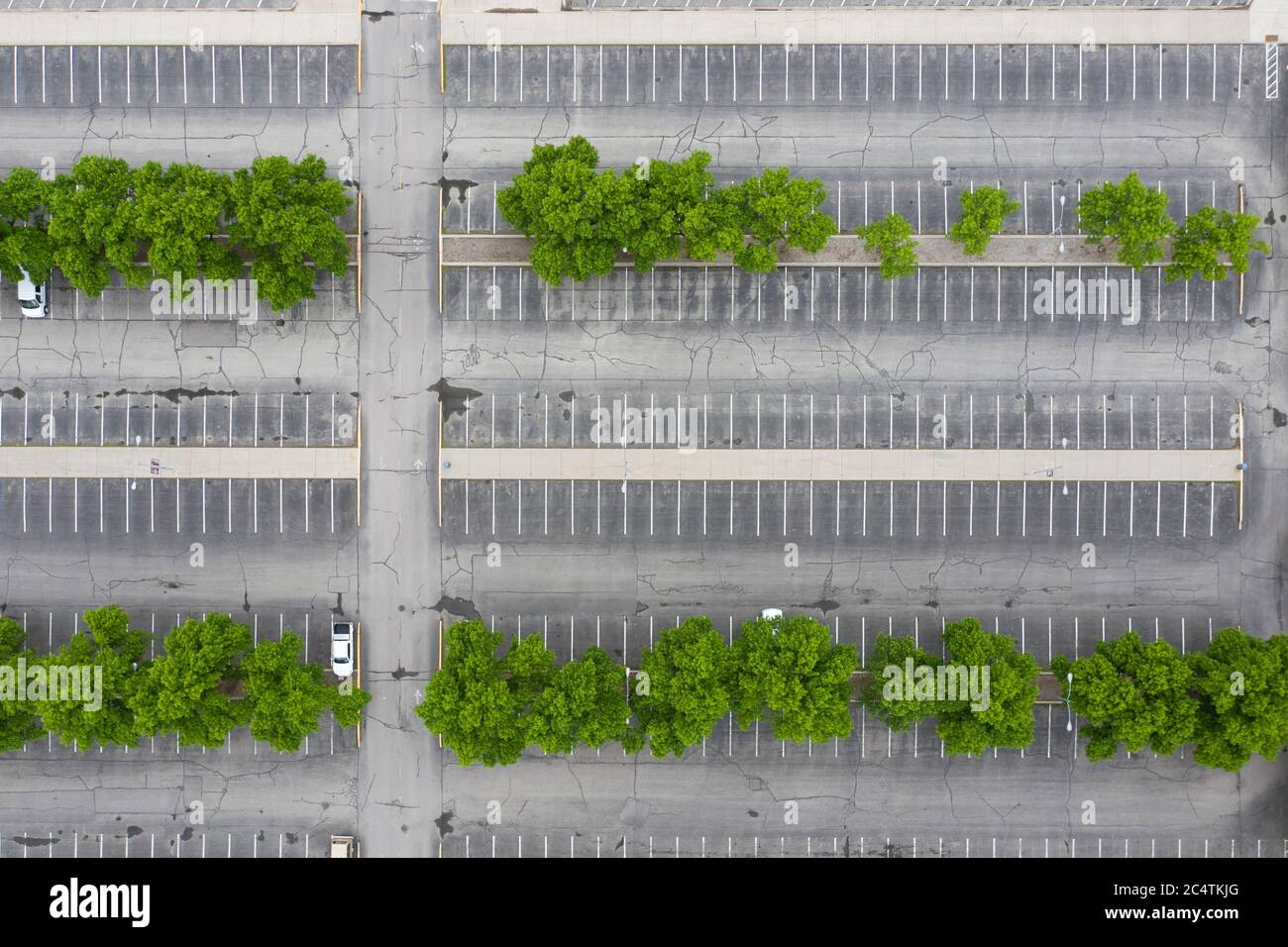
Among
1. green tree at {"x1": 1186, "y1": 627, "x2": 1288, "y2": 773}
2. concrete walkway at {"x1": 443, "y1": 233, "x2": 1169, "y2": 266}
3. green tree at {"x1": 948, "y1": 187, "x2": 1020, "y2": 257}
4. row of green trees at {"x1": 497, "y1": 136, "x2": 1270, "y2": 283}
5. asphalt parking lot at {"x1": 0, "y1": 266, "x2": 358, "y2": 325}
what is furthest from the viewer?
asphalt parking lot at {"x1": 0, "y1": 266, "x2": 358, "y2": 325}

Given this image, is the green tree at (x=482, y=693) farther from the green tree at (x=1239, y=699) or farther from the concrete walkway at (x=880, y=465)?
the green tree at (x=1239, y=699)

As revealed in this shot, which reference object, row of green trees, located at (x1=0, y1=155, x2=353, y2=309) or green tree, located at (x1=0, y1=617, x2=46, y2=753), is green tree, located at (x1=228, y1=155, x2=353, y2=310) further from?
green tree, located at (x1=0, y1=617, x2=46, y2=753)

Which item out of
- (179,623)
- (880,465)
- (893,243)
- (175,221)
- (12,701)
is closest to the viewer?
(175,221)

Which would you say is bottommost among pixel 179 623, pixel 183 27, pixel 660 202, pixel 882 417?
pixel 179 623

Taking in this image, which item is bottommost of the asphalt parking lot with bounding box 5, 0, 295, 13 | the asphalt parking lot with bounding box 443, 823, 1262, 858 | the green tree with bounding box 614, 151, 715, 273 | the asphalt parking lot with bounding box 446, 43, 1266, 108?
the asphalt parking lot with bounding box 443, 823, 1262, 858

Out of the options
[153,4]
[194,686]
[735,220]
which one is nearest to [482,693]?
[194,686]

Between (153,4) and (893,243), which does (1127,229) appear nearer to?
(893,243)

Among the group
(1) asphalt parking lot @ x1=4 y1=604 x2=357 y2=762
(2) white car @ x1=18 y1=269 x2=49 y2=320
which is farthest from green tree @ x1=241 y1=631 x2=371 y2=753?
(2) white car @ x1=18 y1=269 x2=49 y2=320
